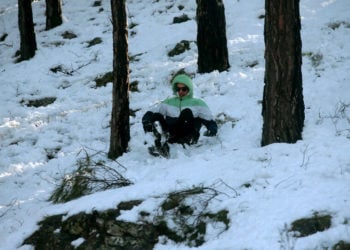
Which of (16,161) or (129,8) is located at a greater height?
(129,8)

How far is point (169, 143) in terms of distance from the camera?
722cm

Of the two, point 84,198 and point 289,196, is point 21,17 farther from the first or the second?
point 289,196

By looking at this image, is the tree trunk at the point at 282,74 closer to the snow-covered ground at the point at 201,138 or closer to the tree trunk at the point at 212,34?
the snow-covered ground at the point at 201,138

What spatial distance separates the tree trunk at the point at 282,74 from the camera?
18.9 feet

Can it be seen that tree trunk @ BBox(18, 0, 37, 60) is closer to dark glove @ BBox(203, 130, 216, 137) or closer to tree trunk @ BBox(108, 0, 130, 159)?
tree trunk @ BBox(108, 0, 130, 159)

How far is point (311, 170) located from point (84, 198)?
9.02 ft

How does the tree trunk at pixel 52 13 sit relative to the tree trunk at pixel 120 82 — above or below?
above

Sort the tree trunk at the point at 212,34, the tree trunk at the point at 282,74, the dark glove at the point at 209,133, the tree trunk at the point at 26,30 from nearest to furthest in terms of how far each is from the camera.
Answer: the tree trunk at the point at 282,74
the dark glove at the point at 209,133
the tree trunk at the point at 212,34
the tree trunk at the point at 26,30

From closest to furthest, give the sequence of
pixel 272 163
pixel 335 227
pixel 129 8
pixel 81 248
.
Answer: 1. pixel 335 227
2. pixel 81 248
3. pixel 272 163
4. pixel 129 8

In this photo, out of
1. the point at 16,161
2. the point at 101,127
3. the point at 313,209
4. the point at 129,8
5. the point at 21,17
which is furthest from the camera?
the point at 129,8

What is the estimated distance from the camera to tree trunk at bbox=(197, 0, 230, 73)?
9.47 metres

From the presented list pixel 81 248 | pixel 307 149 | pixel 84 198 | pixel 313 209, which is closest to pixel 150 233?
pixel 81 248

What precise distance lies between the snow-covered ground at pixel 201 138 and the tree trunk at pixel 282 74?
0.29 m

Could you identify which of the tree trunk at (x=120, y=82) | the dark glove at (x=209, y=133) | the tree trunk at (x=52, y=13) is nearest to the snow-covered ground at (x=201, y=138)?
the dark glove at (x=209, y=133)
